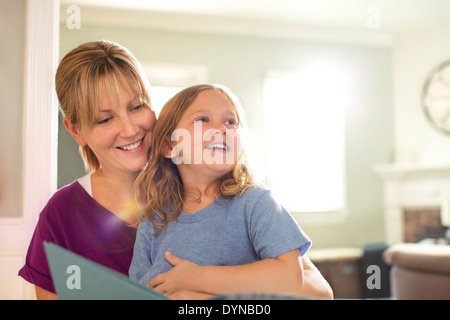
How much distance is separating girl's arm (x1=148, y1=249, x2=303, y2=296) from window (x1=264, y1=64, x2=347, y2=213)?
4035 mm

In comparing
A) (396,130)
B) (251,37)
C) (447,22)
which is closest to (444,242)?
(396,130)

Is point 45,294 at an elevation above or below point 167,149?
below

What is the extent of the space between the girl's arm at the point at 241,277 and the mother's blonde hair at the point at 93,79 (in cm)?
39

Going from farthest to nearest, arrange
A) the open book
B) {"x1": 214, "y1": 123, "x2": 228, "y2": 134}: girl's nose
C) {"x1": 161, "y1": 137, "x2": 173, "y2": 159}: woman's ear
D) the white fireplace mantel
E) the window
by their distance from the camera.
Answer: the white fireplace mantel, the window, {"x1": 161, "y1": 137, "x2": 173, "y2": 159}: woman's ear, {"x1": 214, "y1": 123, "x2": 228, "y2": 134}: girl's nose, the open book

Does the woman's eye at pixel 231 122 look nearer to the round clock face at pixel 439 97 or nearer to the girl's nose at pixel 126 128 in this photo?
the girl's nose at pixel 126 128

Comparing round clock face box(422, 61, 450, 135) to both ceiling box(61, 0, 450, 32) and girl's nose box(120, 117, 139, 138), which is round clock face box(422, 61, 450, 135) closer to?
ceiling box(61, 0, 450, 32)

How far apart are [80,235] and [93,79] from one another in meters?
0.33

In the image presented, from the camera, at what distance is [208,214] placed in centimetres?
98

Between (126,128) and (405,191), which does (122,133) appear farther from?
(405,191)

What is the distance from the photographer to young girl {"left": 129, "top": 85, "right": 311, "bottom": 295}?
823 mm

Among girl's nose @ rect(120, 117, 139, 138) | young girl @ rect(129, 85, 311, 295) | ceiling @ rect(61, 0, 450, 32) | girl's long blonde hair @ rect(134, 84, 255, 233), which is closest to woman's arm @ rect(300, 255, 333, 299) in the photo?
young girl @ rect(129, 85, 311, 295)

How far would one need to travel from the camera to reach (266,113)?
4926 mm

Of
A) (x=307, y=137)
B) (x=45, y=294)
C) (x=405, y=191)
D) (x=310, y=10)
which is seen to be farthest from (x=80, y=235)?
(x=405, y=191)

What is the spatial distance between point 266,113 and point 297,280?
4.18m
